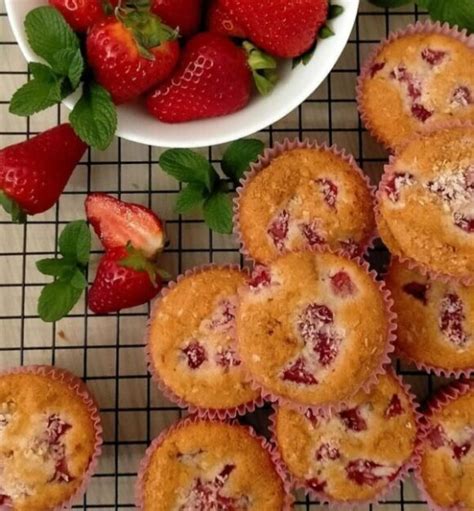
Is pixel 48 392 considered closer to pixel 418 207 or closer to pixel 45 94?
pixel 45 94

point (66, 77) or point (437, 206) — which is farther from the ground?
point (66, 77)

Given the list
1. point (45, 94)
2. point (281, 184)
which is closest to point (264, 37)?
point (281, 184)

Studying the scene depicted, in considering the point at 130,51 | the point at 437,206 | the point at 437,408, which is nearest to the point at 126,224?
the point at 130,51

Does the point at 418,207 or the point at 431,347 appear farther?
the point at 431,347

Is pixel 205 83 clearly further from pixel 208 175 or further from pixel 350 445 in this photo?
pixel 350 445

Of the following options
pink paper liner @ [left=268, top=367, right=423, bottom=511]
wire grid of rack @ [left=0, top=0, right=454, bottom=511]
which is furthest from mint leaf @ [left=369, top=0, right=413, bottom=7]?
pink paper liner @ [left=268, top=367, right=423, bottom=511]

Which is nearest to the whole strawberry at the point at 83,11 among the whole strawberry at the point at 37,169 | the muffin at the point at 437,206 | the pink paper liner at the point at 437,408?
the whole strawberry at the point at 37,169

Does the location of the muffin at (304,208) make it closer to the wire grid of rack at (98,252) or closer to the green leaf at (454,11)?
the wire grid of rack at (98,252)
